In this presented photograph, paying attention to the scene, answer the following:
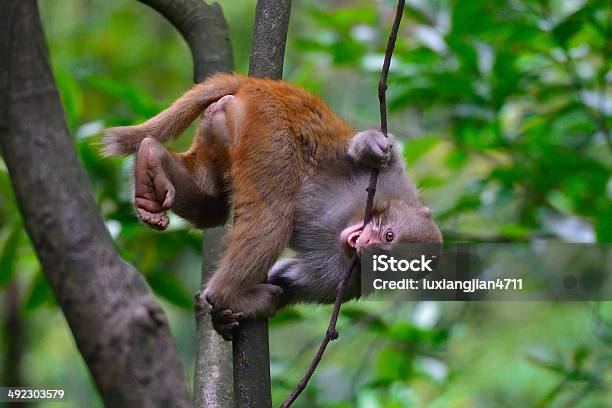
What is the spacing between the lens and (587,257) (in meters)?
5.16

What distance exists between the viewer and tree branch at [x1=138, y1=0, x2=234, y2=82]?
4.54 meters

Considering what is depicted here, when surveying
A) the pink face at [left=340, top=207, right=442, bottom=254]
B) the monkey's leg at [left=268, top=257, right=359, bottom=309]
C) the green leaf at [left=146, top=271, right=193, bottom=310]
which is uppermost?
the pink face at [left=340, top=207, right=442, bottom=254]

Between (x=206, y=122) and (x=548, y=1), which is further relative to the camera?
(x=548, y=1)

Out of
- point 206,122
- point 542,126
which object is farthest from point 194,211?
point 542,126

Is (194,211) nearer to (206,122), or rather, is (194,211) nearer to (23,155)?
(206,122)

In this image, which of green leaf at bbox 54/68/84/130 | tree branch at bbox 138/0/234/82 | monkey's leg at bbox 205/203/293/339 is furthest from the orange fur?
green leaf at bbox 54/68/84/130

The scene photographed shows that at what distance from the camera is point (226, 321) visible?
3.65m

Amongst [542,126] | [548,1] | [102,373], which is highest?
[548,1]

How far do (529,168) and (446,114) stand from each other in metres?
1.24

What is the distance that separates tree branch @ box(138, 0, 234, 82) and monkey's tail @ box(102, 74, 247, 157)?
45cm

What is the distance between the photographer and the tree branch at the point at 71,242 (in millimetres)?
2076

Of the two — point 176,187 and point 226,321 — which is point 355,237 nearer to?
point 226,321

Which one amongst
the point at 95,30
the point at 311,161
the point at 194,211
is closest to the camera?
the point at 311,161

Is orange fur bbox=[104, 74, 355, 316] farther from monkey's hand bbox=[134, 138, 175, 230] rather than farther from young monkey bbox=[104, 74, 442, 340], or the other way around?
monkey's hand bbox=[134, 138, 175, 230]
